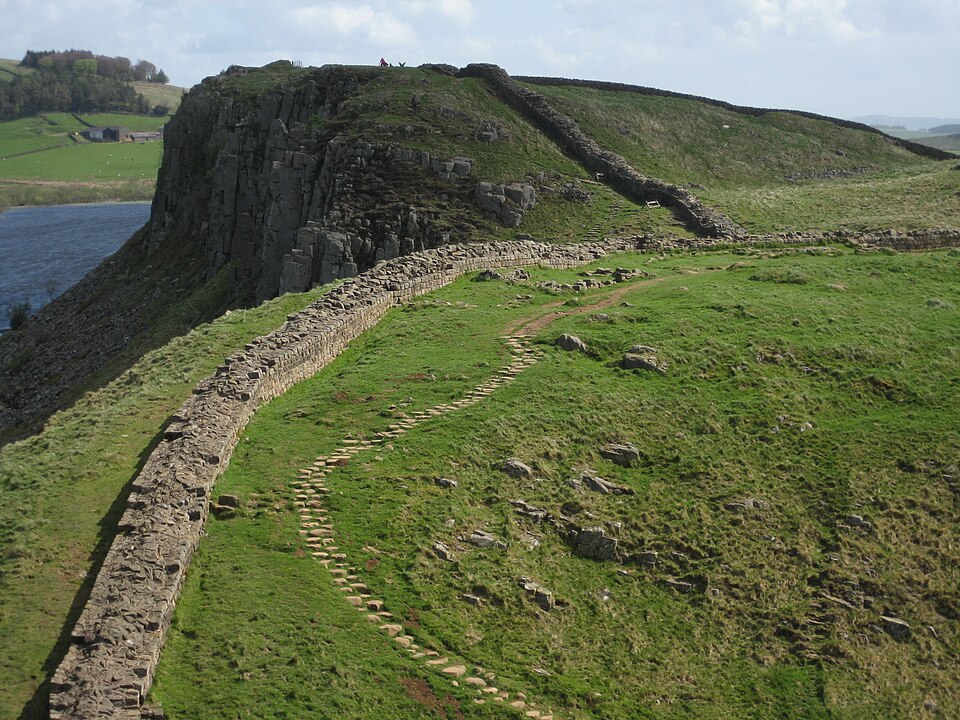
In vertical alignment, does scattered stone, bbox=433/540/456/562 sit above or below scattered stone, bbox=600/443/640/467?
below

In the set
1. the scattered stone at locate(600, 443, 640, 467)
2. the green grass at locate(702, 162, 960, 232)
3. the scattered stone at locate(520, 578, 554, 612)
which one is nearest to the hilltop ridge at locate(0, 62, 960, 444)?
the green grass at locate(702, 162, 960, 232)

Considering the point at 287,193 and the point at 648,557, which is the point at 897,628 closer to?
the point at 648,557

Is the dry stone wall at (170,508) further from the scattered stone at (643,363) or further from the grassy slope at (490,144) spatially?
the grassy slope at (490,144)

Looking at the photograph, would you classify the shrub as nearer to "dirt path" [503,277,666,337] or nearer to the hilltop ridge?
the hilltop ridge

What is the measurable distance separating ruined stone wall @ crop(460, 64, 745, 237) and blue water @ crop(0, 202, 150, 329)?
50242mm

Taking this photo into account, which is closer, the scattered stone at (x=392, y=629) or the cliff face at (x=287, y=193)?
the scattered stone at (x=392, y=629)

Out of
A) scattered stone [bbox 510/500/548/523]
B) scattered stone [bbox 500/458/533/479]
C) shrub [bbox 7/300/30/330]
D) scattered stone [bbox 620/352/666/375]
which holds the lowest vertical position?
shrub [bbox 7/300/30/330]

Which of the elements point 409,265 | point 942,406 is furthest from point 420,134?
point 942,406

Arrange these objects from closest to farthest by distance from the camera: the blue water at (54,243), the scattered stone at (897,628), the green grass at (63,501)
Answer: the green grass at (63,501) < the scattered stone at (897,628) < the blue water at (54,243)

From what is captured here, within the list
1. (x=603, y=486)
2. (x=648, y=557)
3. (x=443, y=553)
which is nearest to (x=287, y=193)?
(x=603, y=486)

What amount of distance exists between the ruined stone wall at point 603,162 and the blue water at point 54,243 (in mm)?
50242

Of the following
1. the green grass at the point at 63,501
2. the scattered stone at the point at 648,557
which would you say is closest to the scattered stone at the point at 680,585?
the scattered stone at the point at 648,557

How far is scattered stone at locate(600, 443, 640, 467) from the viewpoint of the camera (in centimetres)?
2169

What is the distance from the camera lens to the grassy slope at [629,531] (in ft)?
50.4
